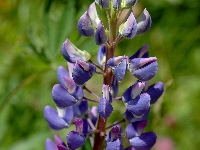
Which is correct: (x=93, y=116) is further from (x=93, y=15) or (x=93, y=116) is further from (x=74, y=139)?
(x=93, y=15)

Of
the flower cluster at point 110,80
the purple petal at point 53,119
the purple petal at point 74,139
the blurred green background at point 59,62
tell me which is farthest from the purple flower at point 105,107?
the blurred green background at point 59,62

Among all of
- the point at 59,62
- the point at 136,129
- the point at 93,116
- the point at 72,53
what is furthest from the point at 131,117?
the point at 59,62

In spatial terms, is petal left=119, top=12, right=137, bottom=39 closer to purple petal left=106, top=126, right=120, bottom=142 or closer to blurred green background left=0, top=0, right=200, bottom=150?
purple petal left=106, top=126, right=120, bottom=142

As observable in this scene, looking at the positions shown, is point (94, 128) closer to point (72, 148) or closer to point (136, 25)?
point (72, 148)

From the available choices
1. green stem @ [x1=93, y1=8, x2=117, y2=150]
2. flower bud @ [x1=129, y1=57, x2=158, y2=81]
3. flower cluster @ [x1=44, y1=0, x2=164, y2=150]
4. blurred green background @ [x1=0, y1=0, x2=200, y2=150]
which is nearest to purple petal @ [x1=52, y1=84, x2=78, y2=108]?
flower cluster @ [x1=44, y1=0, x2=164, y2=150]

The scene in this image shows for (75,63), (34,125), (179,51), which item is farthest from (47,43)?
(179,51)
